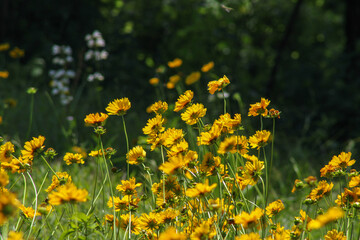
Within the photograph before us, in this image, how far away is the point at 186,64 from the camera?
5.51 meters

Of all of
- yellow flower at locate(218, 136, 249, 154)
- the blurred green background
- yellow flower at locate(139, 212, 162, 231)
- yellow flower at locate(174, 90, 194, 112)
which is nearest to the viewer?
yellow flower at locate(218, 136, 249, 154)

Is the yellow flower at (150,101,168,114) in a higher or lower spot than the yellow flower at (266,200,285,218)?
higher

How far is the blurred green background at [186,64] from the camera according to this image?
147 inches

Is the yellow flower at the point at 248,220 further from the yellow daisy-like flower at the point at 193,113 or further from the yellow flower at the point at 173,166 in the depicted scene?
the yellow daisy-like flower at the point at 193,113

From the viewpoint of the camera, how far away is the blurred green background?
3.73m

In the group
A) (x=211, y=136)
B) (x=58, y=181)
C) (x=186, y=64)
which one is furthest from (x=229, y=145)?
(x=186, y=64)

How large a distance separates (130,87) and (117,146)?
184cm

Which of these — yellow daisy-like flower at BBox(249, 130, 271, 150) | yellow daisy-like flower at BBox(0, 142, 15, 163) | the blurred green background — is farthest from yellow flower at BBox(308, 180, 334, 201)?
the blurred green background

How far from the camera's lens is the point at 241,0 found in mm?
4691

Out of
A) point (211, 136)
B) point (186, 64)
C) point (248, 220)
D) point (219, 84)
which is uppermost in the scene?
point (186, 64)

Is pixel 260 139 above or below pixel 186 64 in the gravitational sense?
below

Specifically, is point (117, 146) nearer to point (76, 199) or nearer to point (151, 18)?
point (76, 199)

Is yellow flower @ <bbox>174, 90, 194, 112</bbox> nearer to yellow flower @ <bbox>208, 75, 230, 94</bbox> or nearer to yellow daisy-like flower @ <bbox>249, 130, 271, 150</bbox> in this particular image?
yellow flower @ <bbox>208, 75, 230, 94</bbox>

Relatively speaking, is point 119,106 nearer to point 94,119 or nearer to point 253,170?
point 94,119
